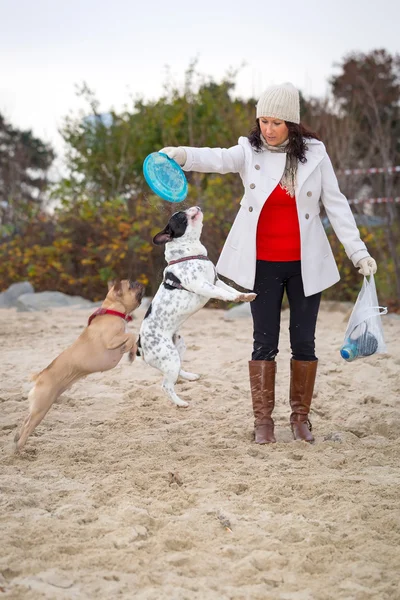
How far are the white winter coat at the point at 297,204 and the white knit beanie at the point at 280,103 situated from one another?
0.25 meters

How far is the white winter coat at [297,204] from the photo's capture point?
4480 mm

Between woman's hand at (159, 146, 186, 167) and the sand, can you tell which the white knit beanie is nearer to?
woman's hand at (159, 146, 186, 167)

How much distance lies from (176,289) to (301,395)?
1.04m

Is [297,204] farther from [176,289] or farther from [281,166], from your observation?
[176,289]

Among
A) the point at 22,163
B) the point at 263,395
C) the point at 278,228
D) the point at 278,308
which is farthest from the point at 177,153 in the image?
the point at 22,163

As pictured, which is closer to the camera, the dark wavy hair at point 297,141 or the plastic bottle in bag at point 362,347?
the dark wavy hair at point 297,141

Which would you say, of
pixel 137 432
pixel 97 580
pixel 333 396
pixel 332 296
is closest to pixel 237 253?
pixel 137 432

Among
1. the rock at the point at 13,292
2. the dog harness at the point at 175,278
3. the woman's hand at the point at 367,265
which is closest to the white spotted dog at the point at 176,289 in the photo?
the dog harness at the point at 175,278

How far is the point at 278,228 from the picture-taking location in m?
4.58

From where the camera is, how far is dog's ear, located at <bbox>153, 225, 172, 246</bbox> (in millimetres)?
4410

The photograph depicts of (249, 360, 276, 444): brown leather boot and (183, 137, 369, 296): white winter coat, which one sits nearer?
(183, 137, 369, 296): white winter coat

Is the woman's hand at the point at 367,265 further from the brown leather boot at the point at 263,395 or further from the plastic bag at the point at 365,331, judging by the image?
the brown leather boot at the point at 263,395

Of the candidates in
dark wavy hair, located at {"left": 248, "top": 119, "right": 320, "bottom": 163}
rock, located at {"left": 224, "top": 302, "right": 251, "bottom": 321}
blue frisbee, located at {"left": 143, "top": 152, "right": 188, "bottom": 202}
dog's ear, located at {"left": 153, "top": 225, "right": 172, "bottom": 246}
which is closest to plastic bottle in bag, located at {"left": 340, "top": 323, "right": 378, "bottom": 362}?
dark wavy hair, located at {"left": 248, "top": 119, "right": 320, "bottom": 163}

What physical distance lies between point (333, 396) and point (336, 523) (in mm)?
2427
